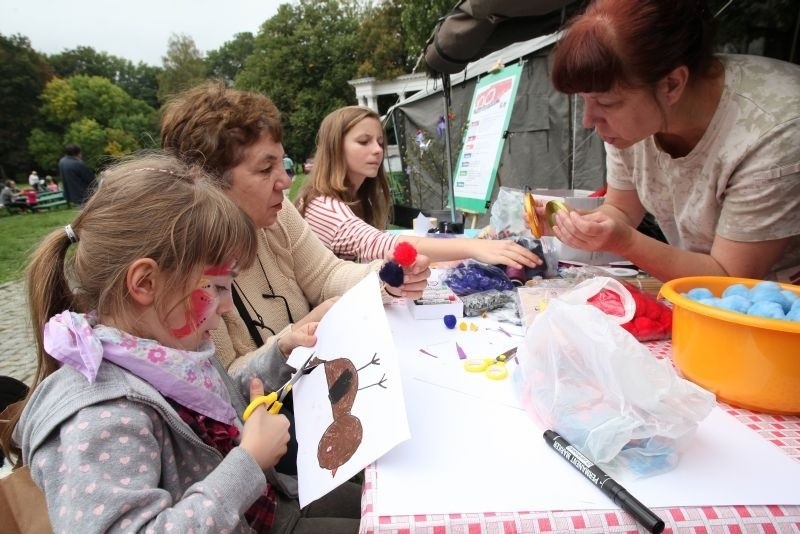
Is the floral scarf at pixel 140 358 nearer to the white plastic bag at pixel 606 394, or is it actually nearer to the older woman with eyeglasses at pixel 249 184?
the older woman with eyeglasses at pixel 249 184

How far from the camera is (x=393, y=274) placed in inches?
50.8

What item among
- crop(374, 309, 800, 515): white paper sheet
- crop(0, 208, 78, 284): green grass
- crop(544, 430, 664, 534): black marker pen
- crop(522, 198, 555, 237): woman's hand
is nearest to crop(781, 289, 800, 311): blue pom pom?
crop(374, 309, 800, 515): white paper sheet

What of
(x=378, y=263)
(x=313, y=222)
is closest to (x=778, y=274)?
(x=378, y=263)

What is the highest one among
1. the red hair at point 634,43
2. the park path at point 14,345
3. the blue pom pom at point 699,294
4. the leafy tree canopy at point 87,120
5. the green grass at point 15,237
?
the leafy tree canopy at point 87,120

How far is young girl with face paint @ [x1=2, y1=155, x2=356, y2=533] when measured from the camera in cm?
67

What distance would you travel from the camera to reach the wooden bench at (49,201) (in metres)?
16.4

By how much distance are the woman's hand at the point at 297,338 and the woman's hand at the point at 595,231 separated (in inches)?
30.3

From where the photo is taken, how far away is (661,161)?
1.39 m

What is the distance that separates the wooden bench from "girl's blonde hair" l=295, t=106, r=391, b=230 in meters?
18.1

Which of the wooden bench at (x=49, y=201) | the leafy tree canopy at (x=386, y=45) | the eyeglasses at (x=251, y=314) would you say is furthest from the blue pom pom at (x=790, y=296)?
the leafy tree canopy at (x=386, y=45)

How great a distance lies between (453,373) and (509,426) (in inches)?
8.5

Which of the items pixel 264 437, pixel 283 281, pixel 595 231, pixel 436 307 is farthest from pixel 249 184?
pixel 595 231

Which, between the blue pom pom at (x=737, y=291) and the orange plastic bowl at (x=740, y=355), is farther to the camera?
the blue pom pom at (x=737, y=291)

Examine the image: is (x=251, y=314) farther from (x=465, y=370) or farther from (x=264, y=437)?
(x=465, y=370)
